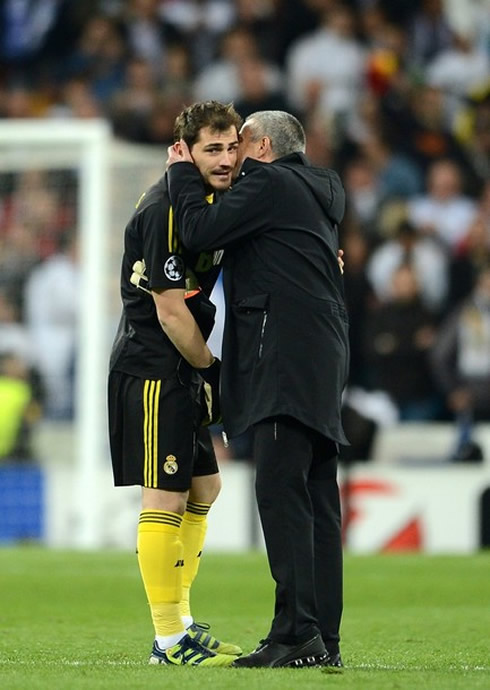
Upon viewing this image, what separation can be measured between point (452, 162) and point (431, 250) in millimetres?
1487

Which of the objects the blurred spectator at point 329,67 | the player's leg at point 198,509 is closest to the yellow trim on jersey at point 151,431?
the player's leg at point 198,509

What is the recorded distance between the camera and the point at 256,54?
59.8 ft

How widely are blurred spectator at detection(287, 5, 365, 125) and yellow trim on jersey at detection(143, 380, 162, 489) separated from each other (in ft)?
37.6

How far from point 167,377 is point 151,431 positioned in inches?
8.6

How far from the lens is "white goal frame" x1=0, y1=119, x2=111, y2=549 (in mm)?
14047

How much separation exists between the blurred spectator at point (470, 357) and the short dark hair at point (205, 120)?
861 cm

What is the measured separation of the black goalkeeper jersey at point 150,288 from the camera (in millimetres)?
6047

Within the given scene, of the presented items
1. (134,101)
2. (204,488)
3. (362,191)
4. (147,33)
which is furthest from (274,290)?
(147,33)

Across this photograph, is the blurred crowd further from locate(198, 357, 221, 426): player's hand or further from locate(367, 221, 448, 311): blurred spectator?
locate(198, 357, 221, 426): player's hand

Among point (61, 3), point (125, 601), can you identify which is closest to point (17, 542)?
point (125, 601)

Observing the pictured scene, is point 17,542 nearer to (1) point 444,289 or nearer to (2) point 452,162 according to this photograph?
(1) point 444,289

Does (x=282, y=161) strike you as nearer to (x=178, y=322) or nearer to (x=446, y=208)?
(x=178, y=322)

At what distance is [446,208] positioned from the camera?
15.9 metres

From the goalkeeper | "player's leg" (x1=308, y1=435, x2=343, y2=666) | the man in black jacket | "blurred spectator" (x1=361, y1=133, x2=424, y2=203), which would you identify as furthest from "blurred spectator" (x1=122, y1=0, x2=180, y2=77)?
"player's leg" (x1=308, y1=435, x2=343, y2=666)
